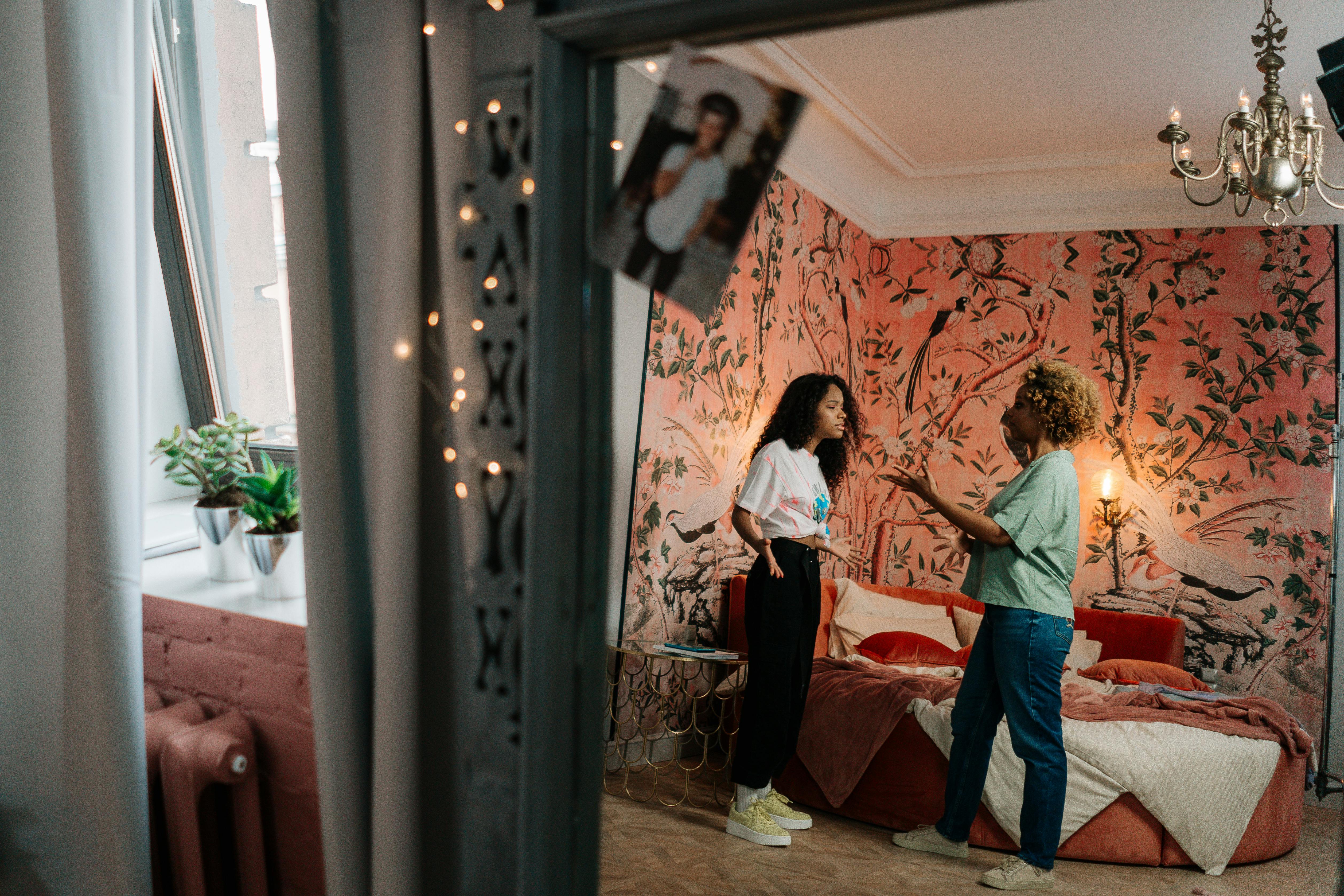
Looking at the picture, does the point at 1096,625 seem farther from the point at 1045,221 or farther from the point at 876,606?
the point at 1045,221

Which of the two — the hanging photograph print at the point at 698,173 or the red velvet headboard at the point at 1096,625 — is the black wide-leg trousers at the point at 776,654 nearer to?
the red velvet headboard at the point at 1096,625

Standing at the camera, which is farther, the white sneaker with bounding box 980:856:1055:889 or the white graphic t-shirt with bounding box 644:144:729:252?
the white sneaker with bounding box 980:856:1055:889

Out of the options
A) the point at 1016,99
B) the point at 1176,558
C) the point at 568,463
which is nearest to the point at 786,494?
the point at 1016,99

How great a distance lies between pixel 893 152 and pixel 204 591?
5.10ft

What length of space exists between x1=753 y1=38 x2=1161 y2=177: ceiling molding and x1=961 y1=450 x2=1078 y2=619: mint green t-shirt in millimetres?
686

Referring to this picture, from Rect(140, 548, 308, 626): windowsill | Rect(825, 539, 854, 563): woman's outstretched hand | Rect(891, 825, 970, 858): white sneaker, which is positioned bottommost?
Rect(891, 825, 970, 858): white sneaker

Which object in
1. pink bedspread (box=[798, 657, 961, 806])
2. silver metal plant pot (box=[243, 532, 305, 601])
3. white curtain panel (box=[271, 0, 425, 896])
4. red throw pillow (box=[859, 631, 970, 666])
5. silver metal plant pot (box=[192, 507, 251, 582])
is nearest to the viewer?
white curtain panel (box=[271, 0, 425, 896])

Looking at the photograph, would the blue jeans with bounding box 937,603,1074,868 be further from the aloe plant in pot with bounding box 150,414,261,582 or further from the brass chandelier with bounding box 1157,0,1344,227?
the aloe plant in pot with bounding box 150,414,261,582

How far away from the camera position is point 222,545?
1.57 meters

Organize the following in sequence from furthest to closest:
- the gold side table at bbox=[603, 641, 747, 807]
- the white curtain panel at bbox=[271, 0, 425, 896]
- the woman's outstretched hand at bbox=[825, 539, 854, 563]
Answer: the woman's outstretched hand at bbox=[825, 539, 854, 563] < the gold side table at bbox=[603, 641, 747, 807] < the white curtain panel at bbox=[271, 0, 425, 896]

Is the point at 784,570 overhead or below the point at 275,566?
below

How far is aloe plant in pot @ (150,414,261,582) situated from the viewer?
1.57 meters

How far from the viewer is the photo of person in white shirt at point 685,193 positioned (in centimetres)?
73

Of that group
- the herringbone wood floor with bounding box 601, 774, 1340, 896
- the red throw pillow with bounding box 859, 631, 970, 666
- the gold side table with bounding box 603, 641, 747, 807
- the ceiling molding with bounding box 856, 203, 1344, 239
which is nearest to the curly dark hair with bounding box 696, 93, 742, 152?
the gold side table with bounding box 603, 641, 747, 807
